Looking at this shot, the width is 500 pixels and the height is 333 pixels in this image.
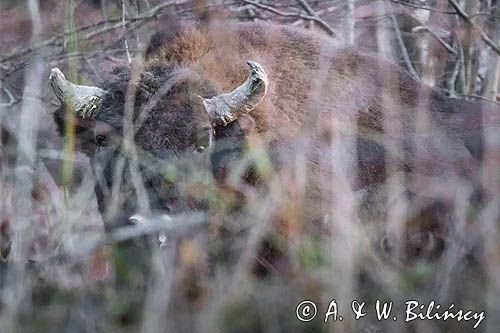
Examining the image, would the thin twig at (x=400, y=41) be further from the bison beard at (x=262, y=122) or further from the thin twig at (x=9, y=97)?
the thin twig at (x=9, y=97)

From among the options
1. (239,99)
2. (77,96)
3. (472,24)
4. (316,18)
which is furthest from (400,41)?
(77,96)

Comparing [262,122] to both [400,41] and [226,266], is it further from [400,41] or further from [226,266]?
[400,41]

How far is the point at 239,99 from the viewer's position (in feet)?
17.1

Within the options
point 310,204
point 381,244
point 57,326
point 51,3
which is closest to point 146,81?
point 310,204

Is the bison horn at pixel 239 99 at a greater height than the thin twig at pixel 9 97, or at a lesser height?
greater

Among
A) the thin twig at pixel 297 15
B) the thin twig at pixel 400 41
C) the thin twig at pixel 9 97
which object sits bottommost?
the thin twig at pixel 9 97

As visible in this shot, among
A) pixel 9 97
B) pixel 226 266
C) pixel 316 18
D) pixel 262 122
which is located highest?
pixel 226 266

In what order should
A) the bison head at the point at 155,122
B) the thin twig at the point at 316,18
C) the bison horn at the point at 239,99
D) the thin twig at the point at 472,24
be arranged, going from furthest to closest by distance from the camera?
1. the thin twig at the point at 316,18
2. the thin twig at the point at 472,24
3. the bison horn at the point at 239,99
4. the bison head at the point at 155,122

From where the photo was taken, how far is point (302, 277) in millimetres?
3057

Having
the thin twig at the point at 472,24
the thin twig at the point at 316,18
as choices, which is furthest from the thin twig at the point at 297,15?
the thin twig at the point at 472,24

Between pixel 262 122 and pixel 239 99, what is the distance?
27 cm

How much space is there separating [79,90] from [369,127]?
163 cm

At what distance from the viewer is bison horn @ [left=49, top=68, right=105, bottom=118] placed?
5.29m

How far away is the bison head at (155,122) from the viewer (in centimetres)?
478
